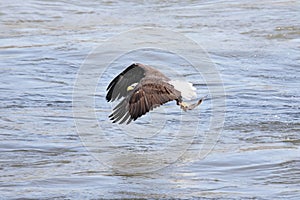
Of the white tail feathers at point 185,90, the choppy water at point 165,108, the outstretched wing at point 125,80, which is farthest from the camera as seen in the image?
the outstretched wing at point 125,80

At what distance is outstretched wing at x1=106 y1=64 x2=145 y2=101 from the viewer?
7055 millimetres

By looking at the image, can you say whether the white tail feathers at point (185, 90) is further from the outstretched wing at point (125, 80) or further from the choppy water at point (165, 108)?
the choppy water at point (165, 108)

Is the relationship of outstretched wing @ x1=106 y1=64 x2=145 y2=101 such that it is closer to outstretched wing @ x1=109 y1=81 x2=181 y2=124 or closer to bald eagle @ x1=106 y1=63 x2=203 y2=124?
bald eagle @ x1=106 y1=63 x2=203 y2=124

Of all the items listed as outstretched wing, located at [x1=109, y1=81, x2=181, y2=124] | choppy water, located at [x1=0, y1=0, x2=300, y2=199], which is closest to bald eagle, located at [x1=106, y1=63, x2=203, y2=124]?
outstretched wing, located at [x1=109, y1=81, x2=181, y2=124]

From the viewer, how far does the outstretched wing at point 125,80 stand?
7.05 m

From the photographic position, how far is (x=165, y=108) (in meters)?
8.93

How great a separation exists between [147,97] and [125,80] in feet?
2.19

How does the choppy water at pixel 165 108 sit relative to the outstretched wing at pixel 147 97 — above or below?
below

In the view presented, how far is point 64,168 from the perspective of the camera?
679 cm

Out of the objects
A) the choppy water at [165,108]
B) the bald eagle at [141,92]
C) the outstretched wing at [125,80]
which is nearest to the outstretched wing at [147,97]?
the bald eagle at [141,92]

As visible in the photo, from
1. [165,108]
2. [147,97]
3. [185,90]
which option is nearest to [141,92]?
[147,97]

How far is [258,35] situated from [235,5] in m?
2.50

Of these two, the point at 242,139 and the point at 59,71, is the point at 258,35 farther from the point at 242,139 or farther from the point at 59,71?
the point at 242,139

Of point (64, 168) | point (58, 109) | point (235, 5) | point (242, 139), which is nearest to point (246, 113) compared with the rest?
point (242, 139)
